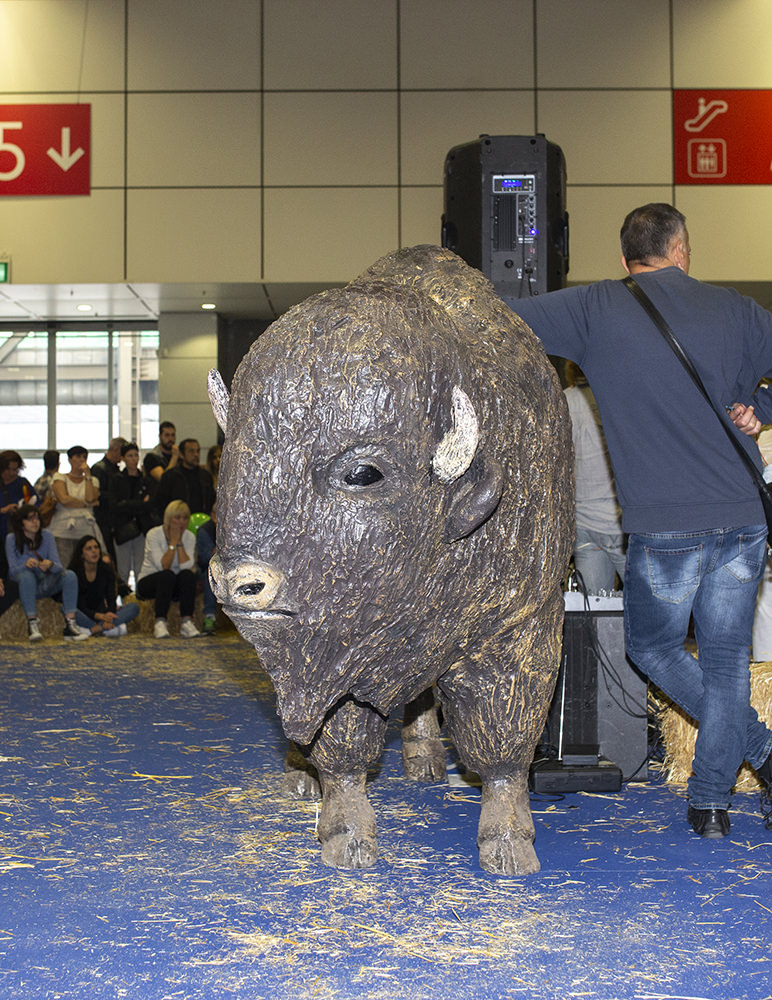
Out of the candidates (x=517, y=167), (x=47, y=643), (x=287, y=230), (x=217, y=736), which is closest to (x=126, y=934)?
(x=217, y=736)

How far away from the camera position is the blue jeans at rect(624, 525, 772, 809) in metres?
3.07

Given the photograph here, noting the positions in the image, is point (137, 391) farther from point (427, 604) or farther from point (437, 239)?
point (427, 604)

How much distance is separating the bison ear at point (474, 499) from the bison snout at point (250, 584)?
1.38 ft

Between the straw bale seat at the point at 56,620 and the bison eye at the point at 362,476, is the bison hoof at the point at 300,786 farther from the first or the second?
the straw bale seat at the point at 56,620

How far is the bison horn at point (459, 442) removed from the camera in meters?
2.23

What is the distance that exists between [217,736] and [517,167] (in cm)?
316

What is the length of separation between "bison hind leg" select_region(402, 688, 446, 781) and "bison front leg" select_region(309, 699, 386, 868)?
860 millimetres

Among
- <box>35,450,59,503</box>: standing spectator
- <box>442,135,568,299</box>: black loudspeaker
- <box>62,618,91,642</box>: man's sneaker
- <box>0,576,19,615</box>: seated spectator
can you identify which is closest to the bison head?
<box>442,135,568,299</box>: black loudspeaker

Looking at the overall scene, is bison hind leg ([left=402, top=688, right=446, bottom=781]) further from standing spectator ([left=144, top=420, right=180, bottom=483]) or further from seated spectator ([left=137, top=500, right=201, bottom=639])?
standing spectator ([left=144, top=420, right=180, bottom=483])

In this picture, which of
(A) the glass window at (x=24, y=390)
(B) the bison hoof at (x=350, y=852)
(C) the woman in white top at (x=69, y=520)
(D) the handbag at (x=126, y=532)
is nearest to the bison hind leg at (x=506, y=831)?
(B) the bison hoof at (x=350, y=852)

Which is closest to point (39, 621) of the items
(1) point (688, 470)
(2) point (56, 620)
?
(2) point (56, 620)

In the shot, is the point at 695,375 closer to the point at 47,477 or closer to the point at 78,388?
the point at 47,477

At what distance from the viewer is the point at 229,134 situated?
35.9 ft

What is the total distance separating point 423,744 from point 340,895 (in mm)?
1200
